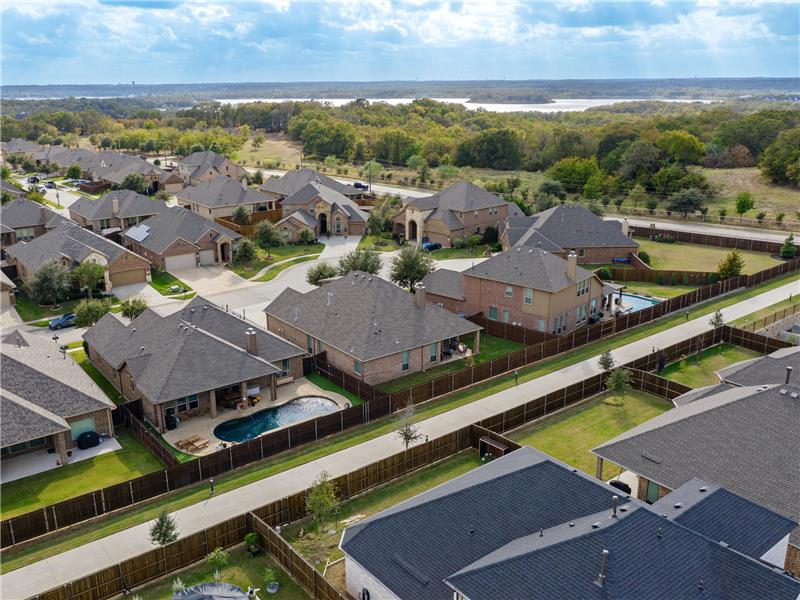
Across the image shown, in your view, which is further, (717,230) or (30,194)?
(30,194)

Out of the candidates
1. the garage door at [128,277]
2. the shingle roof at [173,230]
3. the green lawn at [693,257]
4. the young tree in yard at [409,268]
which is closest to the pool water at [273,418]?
the young tree in yard at [409,268]

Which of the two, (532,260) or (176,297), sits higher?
(532,260)

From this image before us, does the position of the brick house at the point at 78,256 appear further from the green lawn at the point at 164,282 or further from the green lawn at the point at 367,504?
the green lawn at the point at 367,504

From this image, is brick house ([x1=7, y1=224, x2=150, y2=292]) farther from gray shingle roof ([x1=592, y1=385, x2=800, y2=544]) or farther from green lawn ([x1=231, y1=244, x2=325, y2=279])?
gray shingle roof ([x1=592, y1=385, x2=800, y2=544])

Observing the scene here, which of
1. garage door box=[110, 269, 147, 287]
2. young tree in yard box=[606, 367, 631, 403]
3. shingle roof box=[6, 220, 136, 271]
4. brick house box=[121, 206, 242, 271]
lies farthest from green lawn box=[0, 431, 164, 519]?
brick house box=[121, 206, 242, 271]

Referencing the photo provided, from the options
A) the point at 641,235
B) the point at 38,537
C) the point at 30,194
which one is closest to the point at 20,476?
the point at 38,537

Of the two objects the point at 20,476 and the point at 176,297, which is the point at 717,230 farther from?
the point at 20,476
